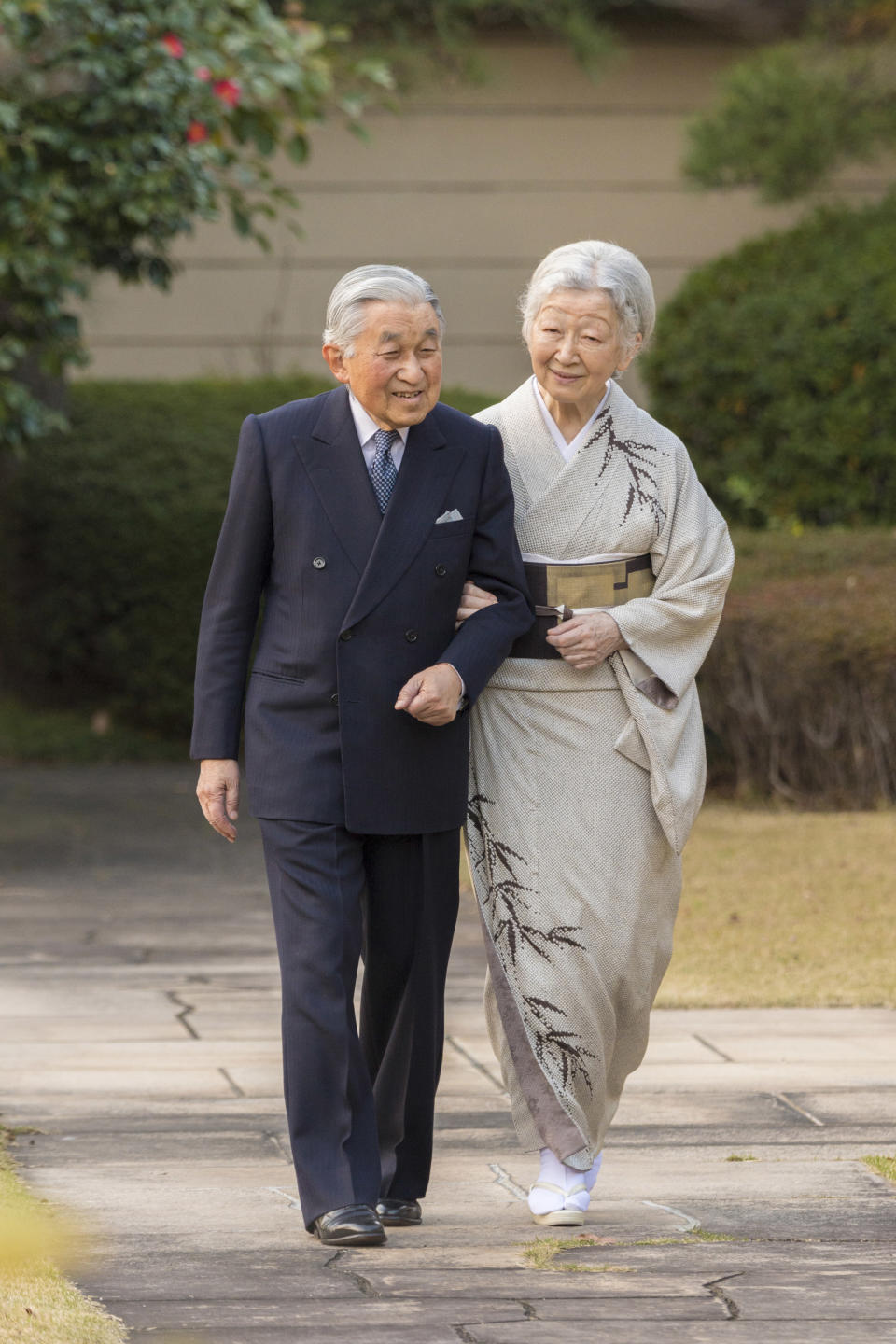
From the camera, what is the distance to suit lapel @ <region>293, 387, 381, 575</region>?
3330 mm

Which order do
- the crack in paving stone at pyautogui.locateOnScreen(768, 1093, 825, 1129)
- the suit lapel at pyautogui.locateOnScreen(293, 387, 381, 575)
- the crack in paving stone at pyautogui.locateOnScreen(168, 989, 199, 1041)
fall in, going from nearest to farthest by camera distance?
the suit lapel at pyautogui.locateOnScreen(293, 387, 381, 575) → the crack in paving stone at pyautogui.locateOnScreen(768, 1093, 825, 1129) → the crack in paving stone at pyautogui.locateOnScreen(168, 989, 199, 1041)

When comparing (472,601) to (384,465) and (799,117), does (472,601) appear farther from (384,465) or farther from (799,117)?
(799,117)

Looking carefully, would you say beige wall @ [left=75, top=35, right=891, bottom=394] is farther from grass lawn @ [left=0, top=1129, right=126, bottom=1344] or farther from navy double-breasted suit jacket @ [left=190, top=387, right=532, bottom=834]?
grass lawn @ [left=0, top=1129, right=126, bottom=1344]

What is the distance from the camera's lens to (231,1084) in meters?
4.46

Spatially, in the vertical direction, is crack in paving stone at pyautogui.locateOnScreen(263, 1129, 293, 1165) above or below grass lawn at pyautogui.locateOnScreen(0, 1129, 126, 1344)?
below

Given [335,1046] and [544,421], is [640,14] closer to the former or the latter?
[544,421]

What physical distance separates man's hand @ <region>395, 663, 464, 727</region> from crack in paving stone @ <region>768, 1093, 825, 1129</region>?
4.69 feet

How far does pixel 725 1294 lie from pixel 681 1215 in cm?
47

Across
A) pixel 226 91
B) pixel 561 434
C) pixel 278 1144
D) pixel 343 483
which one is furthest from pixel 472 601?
pixel 226 91

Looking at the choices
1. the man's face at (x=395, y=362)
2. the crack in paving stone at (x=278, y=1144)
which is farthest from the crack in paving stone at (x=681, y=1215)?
the man's face at (x=395, y=362)

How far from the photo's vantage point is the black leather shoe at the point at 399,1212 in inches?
134

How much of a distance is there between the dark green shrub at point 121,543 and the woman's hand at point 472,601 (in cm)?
675

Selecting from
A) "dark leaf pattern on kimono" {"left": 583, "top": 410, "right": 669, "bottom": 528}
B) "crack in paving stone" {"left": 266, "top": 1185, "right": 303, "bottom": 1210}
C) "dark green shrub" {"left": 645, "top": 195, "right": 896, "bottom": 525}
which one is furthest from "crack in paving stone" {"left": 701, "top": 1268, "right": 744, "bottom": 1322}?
"dark green shrub" {"left": 645, "top": 195, "right": 896, "bottom": 525}

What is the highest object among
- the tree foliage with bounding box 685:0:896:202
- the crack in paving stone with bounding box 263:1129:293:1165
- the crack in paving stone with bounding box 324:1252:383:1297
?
the tree foliage with bounding box 685:0:896:202
